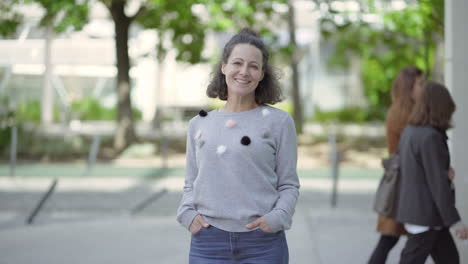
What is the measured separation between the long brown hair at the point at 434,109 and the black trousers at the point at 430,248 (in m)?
0.66

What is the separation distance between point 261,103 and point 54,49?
35.1 m

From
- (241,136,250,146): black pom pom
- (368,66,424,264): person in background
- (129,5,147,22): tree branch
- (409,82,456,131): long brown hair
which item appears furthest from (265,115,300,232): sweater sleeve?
(129,5,147,22): tree branch

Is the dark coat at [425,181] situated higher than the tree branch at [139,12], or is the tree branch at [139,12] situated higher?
the tree branch at [139,12]

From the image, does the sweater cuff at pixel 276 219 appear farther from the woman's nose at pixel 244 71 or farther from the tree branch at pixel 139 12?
the tree branch at pixel 139 12

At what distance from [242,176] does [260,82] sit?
1.65 ft

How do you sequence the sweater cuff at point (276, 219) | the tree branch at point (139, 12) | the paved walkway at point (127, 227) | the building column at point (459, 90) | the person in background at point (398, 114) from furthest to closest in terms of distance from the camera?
the tree branch at point (139, 12), the paved walkway at point (127, 227), the building column at point (459, 90), the person in background at point (398, 114), the sweater cuff at point (276, 219)

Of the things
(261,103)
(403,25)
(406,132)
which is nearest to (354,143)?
(403,25)

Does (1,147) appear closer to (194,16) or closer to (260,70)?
(194,16)

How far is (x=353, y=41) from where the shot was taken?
76.5 feet

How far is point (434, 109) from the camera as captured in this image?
4.04m

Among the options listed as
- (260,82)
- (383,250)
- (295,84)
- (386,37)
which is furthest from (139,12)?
(260,82)

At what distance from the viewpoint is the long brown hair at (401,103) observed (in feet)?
16.1

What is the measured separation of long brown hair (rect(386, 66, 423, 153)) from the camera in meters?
4.92

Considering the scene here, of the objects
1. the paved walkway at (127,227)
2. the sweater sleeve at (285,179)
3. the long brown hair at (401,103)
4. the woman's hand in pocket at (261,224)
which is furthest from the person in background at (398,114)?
the woman's hand in pocket at (261,224)
